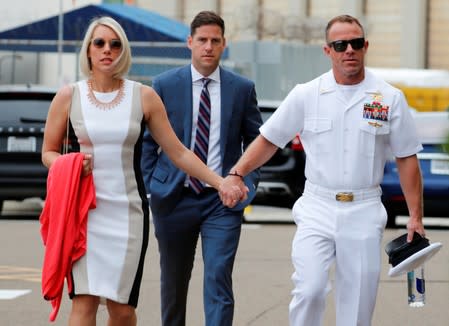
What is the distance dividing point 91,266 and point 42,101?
11.5 metres

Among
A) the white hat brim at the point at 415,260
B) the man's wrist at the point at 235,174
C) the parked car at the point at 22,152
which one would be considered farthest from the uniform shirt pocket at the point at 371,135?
the parked car at the point at 22,152

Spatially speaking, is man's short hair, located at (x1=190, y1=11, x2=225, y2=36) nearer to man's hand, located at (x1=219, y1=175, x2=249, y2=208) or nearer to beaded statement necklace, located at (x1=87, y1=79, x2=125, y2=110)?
man's hand, located at (x1=219, y1=175, x2=249, y2=208)

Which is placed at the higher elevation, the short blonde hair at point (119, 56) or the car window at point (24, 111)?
the short blonde hair at point (119, 56)

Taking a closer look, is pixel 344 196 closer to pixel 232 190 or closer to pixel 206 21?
pixel 232 190

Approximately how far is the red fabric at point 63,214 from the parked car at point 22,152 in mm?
11118

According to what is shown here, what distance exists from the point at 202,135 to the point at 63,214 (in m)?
1.57

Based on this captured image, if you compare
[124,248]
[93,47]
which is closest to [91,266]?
[124,248]

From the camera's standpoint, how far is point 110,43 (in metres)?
6.56

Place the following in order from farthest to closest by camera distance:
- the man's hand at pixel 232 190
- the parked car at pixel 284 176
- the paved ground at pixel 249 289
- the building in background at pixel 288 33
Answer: the building in background at pixel 288 33 < the parked car at pixel 284 176 < the paved ground at pixel 249 289 < the man's hand at pixel 232 190

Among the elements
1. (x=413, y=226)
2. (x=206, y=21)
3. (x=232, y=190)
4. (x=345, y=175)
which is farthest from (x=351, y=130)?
(x=206, y=21)

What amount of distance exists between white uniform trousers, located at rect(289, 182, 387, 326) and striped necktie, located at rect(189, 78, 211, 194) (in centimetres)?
106

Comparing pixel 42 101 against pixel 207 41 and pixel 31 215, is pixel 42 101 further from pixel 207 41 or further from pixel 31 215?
pixel 207 41

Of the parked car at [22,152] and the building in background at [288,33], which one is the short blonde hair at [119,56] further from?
the building in background at [288,33]

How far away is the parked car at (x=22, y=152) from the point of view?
1761 centimetres
